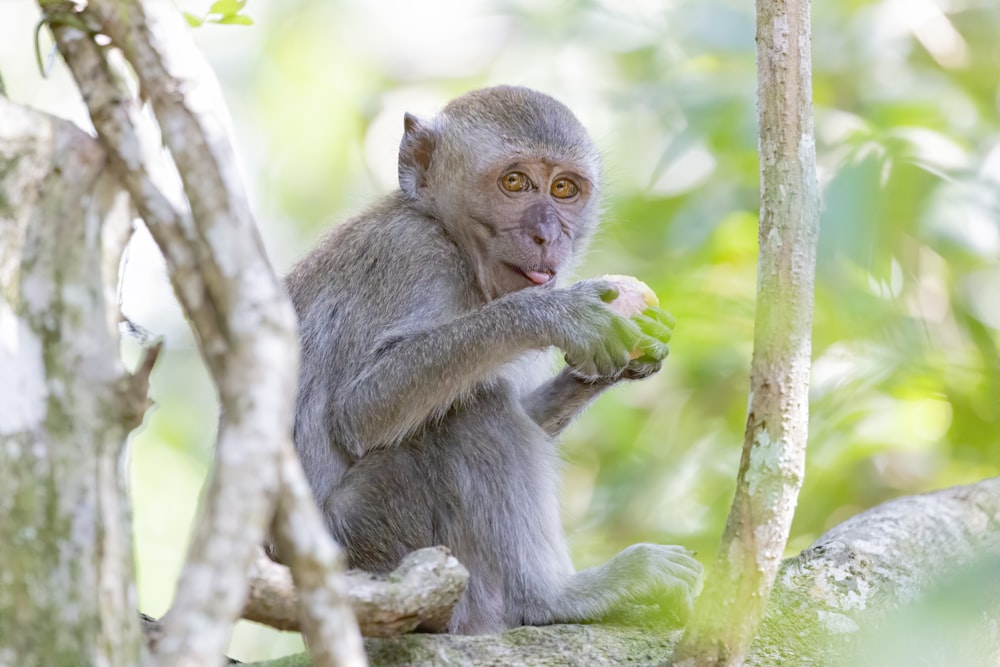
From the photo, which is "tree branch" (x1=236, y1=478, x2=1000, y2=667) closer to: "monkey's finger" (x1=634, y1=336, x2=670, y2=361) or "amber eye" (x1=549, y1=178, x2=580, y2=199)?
"monkey's finger" (x1=634, y1=336, x2=670, y2=361)

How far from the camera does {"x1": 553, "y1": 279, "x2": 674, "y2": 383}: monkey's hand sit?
17.8 feet

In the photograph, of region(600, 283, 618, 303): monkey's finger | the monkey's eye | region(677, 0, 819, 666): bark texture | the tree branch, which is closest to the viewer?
region(677, 0, 819, 666): bark texture

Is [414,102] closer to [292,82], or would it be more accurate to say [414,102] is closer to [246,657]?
[292,82]

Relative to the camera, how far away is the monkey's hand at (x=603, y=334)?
17.8ft

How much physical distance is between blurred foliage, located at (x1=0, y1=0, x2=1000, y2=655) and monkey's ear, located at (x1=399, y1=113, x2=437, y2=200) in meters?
0.54

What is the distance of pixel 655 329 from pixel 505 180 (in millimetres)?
1462

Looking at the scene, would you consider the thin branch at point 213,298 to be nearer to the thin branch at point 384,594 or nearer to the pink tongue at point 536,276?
the thin branch at point 384,594

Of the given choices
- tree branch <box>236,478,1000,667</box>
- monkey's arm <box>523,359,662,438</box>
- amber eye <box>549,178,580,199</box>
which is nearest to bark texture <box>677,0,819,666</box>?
tree branch <box>236,478,1000,667</box>

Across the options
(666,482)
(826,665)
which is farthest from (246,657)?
(826,665)

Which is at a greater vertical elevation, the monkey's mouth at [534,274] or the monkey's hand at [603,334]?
the monkey's mouth at [534,274]

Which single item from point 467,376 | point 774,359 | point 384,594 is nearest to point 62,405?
point 384,594

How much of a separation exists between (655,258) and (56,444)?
7.73m

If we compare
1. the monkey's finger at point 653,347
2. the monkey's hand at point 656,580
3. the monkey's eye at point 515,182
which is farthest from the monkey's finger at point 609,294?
the monkey's hand at point 656,580

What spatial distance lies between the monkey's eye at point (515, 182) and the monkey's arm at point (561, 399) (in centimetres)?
105
